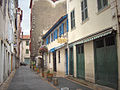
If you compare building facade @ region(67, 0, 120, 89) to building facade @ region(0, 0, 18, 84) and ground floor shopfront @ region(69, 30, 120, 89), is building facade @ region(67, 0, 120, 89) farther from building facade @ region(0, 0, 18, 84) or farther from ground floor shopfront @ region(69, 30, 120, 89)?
building facade @ region(0, 0, 18, 84)

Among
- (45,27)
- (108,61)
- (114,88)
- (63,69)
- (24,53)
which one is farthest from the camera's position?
(24,53)

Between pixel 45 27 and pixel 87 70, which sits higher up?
pixel 45 27

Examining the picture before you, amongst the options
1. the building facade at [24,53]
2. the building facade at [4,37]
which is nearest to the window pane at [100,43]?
the building facade at [4,37]

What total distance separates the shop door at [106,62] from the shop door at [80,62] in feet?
7.49

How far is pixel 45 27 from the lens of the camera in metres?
34.0

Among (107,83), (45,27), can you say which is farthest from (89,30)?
(45,27)

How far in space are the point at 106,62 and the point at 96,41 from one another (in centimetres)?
178

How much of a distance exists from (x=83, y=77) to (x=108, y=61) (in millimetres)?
3804

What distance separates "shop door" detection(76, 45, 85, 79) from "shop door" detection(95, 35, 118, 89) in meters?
2.28

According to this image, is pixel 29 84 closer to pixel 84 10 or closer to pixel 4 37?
pixel 4 37

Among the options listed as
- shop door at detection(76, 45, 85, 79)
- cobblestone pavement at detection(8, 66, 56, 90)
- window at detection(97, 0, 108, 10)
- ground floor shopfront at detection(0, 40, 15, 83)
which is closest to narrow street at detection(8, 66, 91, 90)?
cobblestone pavement at detection(8, 66, 56, 90)

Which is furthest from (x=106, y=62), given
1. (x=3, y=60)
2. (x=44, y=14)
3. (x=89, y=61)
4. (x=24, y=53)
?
(x=24, y=53)

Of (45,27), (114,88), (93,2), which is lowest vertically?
(114,88)

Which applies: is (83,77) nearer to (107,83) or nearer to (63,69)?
(107,83)
